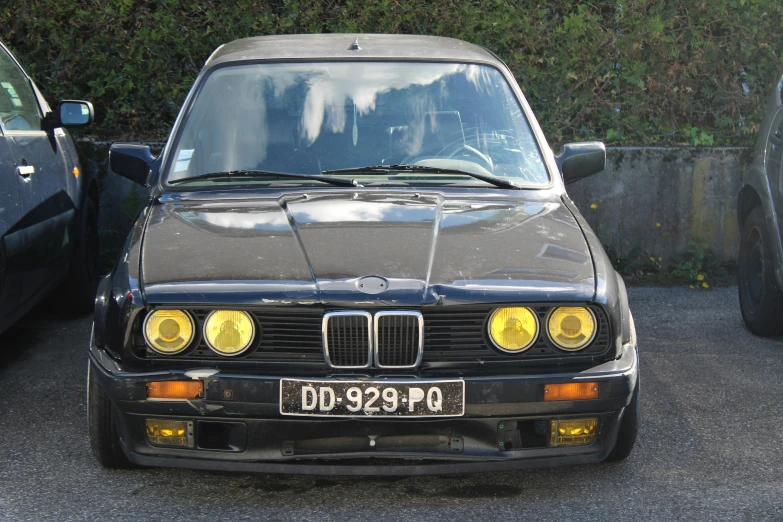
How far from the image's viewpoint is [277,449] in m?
3.64

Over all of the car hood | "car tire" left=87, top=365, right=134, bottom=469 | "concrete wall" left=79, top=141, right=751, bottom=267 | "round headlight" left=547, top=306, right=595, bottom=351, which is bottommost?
"concrete wall" left=79, top=141, right=751, bottom=267

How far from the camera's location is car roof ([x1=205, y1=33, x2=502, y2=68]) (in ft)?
16.9

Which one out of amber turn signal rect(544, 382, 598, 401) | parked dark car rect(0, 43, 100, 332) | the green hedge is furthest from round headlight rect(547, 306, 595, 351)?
the green hedge

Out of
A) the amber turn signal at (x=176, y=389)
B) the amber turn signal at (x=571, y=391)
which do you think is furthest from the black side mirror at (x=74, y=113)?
the amber turn signal at (x=571, y=391)

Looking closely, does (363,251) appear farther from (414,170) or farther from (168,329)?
(414,170)

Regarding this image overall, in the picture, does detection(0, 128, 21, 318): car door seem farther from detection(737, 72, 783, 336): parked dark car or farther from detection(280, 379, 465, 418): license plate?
detection(737, 72, 783, 336): parked dark car

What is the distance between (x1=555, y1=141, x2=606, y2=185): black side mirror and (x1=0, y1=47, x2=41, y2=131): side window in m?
2.79

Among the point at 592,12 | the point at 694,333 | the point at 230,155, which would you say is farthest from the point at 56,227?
the point at 592,12

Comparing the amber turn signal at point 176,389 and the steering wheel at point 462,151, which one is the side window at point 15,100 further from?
the amber turn signal at point 176,389

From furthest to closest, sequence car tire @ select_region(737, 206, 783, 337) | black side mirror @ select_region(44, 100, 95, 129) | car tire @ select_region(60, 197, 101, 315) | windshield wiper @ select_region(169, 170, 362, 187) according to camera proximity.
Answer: car tire @ select_region(60, 197, 101, 315) < car tire @ select_region(737, 206, 783, 337) < black side mirror @ select_region(44, 100, 95, 129) < windshield wiper @ select_region(169, 170, 362, 187)

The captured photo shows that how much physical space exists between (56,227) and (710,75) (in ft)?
17.7

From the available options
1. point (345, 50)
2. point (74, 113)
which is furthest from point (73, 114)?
point (345, 50)

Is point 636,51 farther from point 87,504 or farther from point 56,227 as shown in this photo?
point 87,504

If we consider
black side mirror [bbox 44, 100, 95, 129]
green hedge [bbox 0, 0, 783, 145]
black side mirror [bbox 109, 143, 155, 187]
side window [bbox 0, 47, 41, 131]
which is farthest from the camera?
green hedge [bbox 0, 0, 783, 145]
